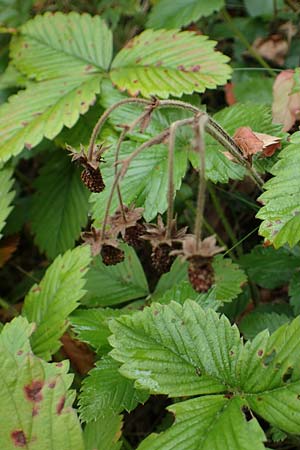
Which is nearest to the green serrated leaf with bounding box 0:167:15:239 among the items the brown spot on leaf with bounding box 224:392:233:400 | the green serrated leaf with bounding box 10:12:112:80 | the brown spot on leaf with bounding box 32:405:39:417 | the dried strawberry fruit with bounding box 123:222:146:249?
the green serrated leaf with bounding box 10:12:112:80

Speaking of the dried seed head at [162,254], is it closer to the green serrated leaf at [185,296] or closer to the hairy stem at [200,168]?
the hairy stem at [200,168]

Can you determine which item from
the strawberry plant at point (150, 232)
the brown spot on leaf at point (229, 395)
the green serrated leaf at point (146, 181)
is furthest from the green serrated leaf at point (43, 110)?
the brown spot on leaf at point (229, 395)

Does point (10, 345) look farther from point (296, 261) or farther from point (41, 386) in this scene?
point (296, 261)

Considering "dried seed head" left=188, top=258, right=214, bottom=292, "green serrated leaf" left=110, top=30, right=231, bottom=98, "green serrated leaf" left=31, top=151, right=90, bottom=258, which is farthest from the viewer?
"green serrated leaf" left=31, top=151, right=90, bottom=258

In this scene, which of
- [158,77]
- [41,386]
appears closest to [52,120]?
[158,77]

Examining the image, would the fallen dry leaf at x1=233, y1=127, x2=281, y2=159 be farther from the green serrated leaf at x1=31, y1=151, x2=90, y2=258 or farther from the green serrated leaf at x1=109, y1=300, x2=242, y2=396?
Answer: the green serrated leaf at x1=31, y1=151, x2=90, y2=258

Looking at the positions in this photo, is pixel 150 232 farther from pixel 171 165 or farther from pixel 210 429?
pixel 210 429

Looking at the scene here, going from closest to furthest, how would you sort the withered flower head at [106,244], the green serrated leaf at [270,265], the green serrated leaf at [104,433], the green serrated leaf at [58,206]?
the withered flower head at [106,244]
the green serrated leaf at [104,433]
the green serrated leaf at [270,265]
the green serrated leaf at [58,206]
